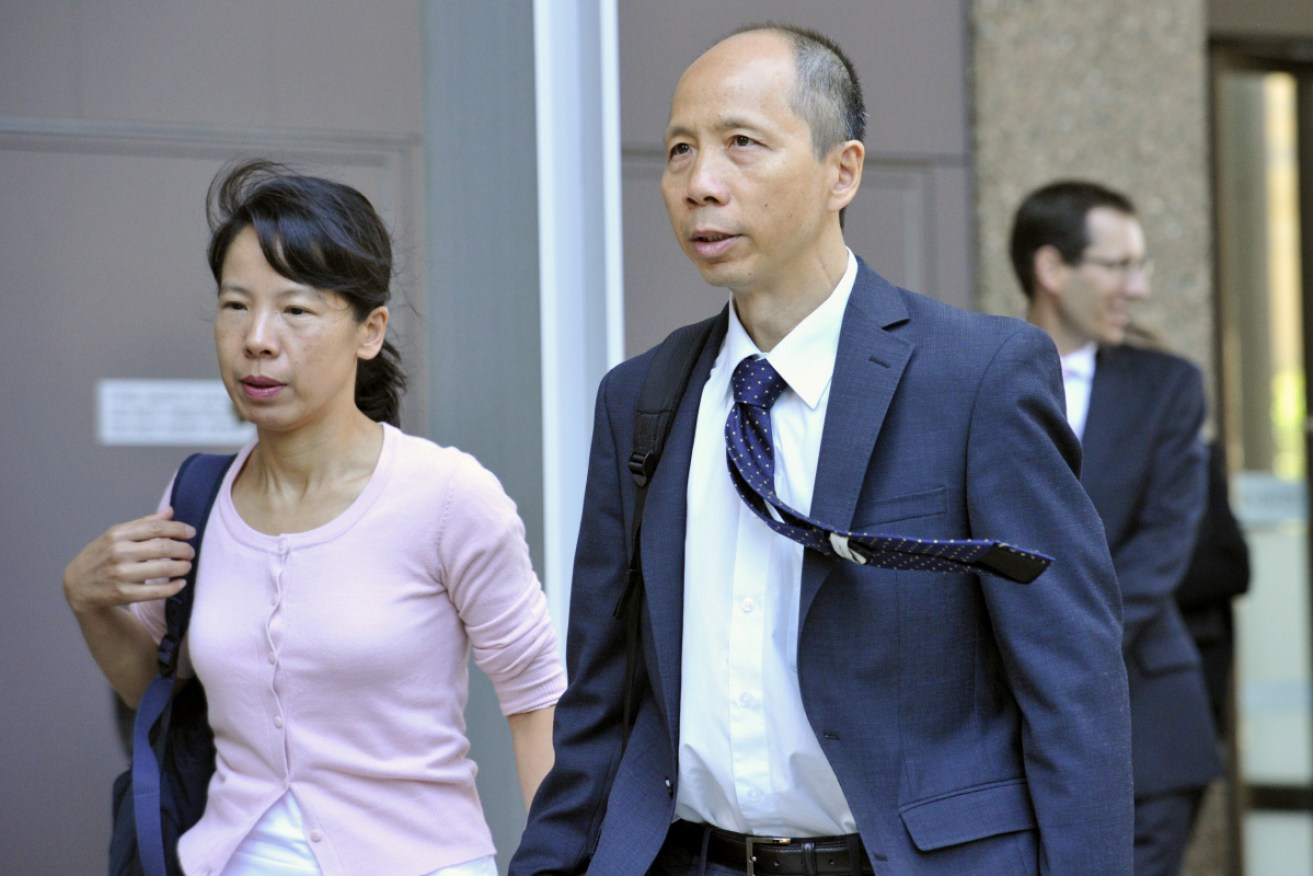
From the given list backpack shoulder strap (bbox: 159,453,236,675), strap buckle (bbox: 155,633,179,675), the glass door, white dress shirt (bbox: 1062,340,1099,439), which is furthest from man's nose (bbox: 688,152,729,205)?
the glass door

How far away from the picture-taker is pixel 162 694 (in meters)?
3.21

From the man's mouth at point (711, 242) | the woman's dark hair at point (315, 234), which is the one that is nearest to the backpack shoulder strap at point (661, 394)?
the man's mouth at point (711, 242)

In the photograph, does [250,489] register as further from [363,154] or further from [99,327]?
[363,154]

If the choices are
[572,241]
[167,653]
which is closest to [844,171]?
[167,653]

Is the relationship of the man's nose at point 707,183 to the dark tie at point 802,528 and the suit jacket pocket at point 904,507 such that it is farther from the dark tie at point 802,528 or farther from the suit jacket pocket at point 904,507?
the suit jacket pocket at point 904,507

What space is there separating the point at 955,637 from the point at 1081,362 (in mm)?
2964

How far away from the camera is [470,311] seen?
175 inches

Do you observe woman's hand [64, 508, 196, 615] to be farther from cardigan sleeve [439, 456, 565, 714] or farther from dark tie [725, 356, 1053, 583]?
dark tie [725, 356, 1053, 583]

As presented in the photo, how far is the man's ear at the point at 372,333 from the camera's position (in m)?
3.25

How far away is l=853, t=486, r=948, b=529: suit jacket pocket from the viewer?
8.01ft

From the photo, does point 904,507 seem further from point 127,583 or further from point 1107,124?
point 1107,124

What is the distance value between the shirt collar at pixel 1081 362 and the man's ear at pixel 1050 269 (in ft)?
0.70

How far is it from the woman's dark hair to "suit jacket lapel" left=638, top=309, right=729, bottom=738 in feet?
2.57

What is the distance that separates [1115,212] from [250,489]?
10.4 ft
